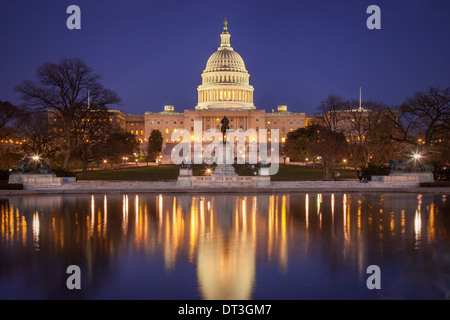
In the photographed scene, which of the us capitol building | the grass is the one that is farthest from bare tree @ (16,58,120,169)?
the us capitol building

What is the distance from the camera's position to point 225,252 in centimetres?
1203

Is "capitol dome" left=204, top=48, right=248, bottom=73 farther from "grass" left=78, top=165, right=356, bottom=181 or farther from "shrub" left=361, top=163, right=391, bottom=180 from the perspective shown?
"shrub" left=361, top=163, right=391, bottom=180

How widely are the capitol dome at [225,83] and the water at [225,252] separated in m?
133

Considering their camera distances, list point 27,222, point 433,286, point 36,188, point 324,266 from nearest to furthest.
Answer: point 433,286, point 324,266, point 27,222, point 36,188

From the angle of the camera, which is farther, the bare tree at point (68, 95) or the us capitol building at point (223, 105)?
the us capitol building at point (223, 105)

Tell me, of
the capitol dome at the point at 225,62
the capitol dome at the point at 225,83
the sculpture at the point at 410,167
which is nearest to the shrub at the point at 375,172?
the sculpture at the point at 410,167

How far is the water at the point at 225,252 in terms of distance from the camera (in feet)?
29.7

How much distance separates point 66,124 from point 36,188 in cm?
1197

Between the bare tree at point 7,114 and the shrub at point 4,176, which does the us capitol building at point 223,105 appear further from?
the shrub at point 4,176

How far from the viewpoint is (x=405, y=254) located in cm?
1176

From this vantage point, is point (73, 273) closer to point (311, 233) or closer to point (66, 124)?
point (311, 233)

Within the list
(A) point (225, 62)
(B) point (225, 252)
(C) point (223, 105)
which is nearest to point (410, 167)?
(B) point (225, 252)

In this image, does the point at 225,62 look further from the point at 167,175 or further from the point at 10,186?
the point at 10,186

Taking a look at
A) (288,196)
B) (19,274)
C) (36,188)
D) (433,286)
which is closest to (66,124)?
(36,188)
